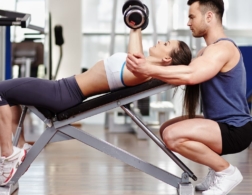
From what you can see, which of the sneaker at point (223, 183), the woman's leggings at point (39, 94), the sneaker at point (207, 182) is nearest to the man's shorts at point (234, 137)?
the sneaker at point (223, 183)

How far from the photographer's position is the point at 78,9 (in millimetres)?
6082

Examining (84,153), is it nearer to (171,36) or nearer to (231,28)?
(171,36)

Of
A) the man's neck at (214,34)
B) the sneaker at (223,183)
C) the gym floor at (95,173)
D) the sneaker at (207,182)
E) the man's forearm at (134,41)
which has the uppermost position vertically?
the man's neck at (214,34)

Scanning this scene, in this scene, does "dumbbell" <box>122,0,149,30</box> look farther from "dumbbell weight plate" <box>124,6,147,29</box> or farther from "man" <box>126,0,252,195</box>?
"man" <box>126,0,252,195</box>

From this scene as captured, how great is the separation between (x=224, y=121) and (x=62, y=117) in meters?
0.68

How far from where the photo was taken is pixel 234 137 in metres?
2.24

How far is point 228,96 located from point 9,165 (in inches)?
37.3

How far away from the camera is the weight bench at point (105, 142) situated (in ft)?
7.53

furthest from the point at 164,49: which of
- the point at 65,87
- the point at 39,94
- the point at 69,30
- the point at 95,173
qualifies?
the point at 69,30

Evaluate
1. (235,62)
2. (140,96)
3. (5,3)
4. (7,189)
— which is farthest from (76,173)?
(5,3)

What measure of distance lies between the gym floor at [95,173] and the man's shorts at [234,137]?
311 mm

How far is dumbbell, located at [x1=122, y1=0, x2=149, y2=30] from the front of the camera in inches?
87.4

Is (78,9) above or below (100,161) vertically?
above

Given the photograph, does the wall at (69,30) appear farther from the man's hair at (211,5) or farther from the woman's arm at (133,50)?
the man's hair at (211,5)
